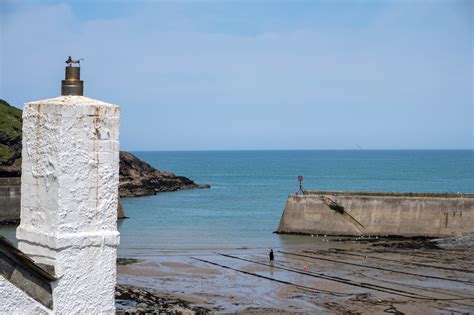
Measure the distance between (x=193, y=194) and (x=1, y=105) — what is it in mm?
24759

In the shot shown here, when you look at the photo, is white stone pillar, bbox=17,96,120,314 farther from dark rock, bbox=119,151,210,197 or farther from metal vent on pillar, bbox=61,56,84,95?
dark rock, bbox=119,151,210,197

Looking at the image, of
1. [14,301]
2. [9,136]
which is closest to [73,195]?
[14,301]

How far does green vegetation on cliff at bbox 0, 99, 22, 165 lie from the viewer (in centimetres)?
5704

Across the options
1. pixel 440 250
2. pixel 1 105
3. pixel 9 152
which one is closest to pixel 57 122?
pixel 440 250

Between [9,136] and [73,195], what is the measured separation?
5738cm

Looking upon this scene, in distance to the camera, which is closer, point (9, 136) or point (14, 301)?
point (14, 301)

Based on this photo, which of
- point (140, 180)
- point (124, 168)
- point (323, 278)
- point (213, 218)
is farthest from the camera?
Answer: point (140, 180)

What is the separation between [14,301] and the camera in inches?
171

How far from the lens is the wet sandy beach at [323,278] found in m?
22.8

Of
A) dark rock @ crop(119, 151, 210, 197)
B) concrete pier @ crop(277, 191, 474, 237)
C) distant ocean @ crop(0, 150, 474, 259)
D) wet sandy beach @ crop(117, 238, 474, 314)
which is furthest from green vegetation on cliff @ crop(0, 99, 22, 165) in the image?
wet sandy beach @ crop(117, 238, 474, 314)

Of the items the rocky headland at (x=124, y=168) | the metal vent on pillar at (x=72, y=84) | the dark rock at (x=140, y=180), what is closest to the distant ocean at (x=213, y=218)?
the dark rock at (x=140, y=180)

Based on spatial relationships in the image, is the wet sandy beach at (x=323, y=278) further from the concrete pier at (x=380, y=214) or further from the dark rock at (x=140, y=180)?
the dark rock at (x=140, y=180)

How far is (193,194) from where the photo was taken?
3332 inches

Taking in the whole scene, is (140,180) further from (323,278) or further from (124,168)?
(323,278)
